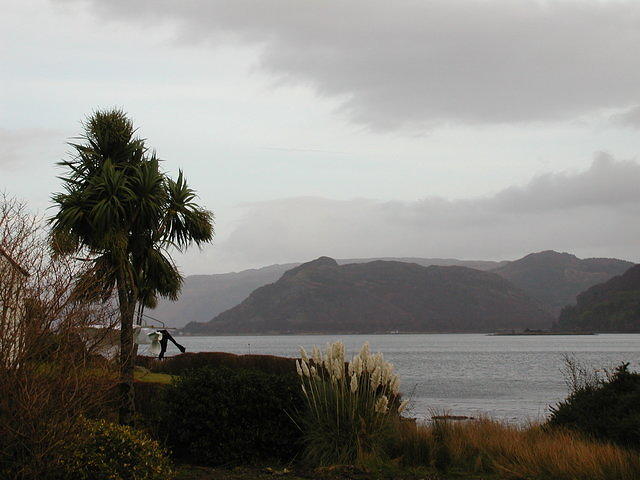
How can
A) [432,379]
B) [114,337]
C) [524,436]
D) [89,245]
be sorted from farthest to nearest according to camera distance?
[432,379]
[89,245]
[524,436]
[114,337]

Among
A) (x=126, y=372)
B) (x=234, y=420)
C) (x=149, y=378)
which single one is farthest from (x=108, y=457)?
(x=149, y=378)

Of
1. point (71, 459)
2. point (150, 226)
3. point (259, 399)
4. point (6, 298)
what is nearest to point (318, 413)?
point (259, 399)

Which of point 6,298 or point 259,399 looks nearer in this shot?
point 6,298

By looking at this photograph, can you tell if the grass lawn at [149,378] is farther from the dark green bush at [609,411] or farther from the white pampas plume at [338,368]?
the dark green bush at [609,411]

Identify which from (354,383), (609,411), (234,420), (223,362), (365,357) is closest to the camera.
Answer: (354,383)

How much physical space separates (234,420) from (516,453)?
4630 millimetres

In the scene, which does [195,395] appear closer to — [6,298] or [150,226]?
[6,298]

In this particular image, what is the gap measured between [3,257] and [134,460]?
3.30 m

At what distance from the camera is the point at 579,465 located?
10469 mm

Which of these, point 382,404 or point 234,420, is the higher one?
point 382,404

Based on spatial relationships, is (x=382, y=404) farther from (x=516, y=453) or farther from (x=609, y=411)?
(x=609, y=411)

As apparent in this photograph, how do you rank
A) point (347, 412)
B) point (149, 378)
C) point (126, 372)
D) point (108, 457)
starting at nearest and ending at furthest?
1. point (108, 457)
2. point (347, 412)
3. point (126, 372)
4. point (149, 378)

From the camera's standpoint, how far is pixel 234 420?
12.7m

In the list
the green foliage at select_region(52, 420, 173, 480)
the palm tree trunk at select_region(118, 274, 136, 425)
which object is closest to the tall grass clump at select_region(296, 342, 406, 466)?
the green foliage at select_region(52, 420, 173, 480)
